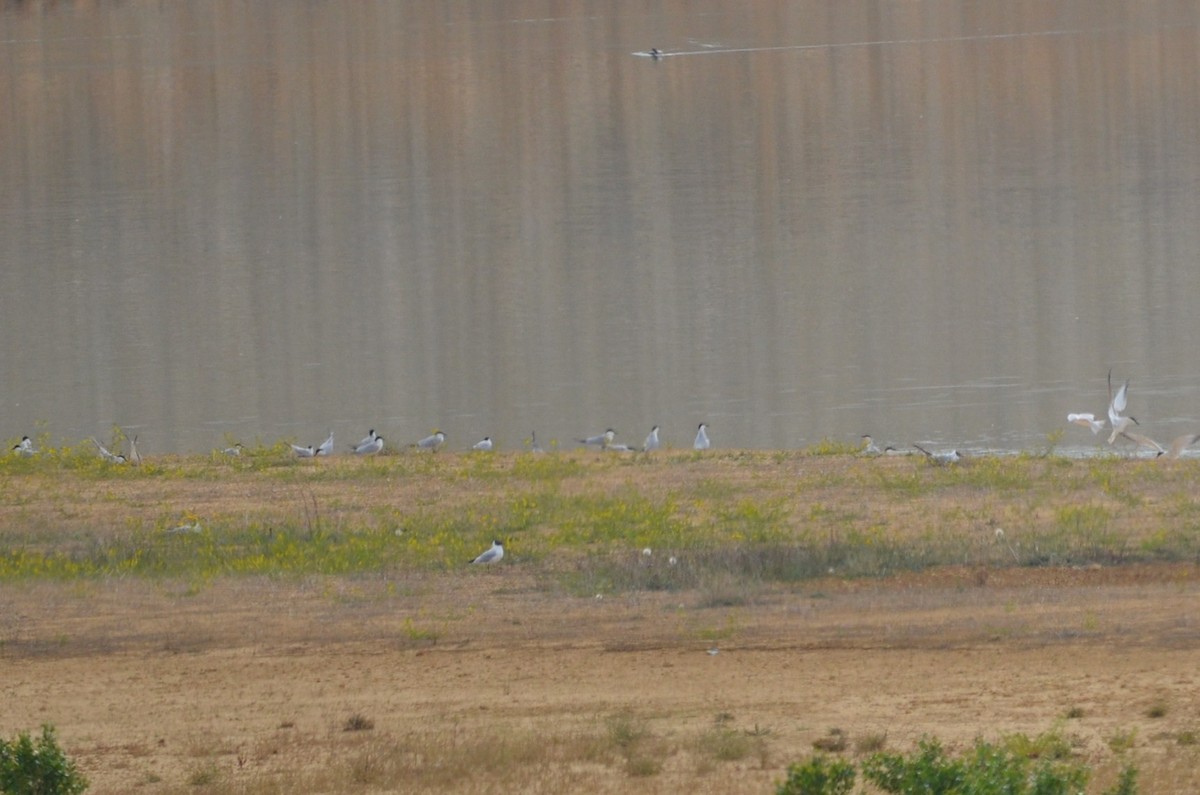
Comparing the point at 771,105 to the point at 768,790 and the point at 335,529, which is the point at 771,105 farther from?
the point at 768,790

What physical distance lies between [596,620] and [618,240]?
942 inches

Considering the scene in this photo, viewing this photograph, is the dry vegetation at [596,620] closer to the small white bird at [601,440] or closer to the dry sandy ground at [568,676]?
the dry sandy ground at [568,676]

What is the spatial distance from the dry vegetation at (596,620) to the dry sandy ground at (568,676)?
0.02 m

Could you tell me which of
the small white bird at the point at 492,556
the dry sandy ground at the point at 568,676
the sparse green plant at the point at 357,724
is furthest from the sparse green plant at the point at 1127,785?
the small white bird at the point at 492,556

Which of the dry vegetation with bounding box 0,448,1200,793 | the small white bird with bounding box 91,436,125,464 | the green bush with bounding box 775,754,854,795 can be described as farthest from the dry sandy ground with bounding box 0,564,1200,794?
the small white bird with bounding box 91,436,125,464

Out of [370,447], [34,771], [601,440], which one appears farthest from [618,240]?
[34,771]

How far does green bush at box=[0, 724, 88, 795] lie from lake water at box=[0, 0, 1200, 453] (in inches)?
475

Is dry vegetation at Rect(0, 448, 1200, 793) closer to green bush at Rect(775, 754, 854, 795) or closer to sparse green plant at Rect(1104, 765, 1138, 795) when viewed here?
green bush at Rect(775, 754, 854, 795)

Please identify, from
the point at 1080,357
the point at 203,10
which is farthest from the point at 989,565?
the point at 203,10

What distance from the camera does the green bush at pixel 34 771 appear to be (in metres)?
7.78

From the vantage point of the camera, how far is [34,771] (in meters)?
7.80

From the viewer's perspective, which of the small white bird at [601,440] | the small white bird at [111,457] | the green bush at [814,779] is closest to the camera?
the green bush at [814,779]

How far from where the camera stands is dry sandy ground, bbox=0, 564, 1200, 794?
29.6 feet

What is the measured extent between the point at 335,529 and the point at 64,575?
183cm
